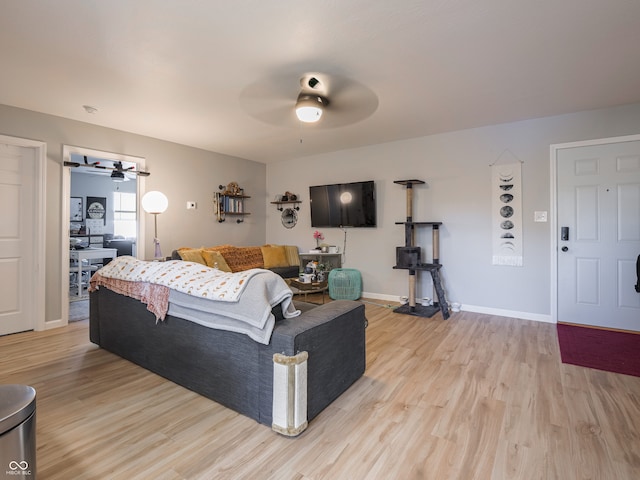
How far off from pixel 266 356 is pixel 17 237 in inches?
140

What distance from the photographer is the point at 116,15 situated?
1.96 meters

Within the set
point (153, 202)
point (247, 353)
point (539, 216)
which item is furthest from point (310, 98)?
point (539, 216)

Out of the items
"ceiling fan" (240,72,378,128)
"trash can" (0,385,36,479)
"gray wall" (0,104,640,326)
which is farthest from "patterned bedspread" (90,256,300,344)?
"gray wall" (0,104,640,326)

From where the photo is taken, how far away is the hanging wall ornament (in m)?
3.92

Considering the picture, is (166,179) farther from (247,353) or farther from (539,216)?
(539,216)

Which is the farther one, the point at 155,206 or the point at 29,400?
the point at 155,206

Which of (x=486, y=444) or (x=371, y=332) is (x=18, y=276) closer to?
(x=371, y=332)

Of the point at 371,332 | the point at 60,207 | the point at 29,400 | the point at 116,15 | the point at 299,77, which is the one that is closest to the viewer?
the point at 29,400

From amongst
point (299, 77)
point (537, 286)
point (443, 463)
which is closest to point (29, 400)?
point (443, 463)

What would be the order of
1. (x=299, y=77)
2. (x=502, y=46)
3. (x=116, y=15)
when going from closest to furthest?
(x=116, y=15) < (x=502, y=46) < (x=299, y=77)

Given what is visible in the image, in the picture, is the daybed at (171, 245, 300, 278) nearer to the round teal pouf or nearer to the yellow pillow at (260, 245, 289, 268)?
the yellow pillow at (260, 245, 289, 268)

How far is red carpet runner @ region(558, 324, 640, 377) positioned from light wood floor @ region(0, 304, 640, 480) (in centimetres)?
18

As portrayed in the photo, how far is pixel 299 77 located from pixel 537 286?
3542 millimetres

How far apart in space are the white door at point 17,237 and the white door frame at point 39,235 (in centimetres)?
3
